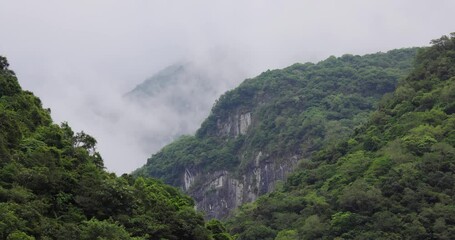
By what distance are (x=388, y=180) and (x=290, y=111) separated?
63.0 m

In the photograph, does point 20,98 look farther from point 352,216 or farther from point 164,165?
point 164,165

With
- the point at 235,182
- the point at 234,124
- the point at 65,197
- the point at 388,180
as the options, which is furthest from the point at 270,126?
the point at 65,197

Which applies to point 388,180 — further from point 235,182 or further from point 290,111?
point 290,111

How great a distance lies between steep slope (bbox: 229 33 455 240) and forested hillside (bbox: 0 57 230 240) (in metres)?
16.7

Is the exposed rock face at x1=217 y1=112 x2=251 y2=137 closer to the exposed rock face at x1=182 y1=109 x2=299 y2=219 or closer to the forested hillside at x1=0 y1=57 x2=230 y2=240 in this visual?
the exposed rock face at x1=182 y1=109 x2=299 y2=219

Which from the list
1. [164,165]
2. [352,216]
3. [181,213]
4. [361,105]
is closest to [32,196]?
[181,213]

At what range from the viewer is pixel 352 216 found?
5231 cm

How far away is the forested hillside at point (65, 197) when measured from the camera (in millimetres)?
27781

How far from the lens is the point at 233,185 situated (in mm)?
115500

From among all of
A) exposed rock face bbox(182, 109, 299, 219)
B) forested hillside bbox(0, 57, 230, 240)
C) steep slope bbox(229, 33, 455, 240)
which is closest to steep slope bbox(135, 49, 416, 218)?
exposed rock face bbox(182, 109, 299, 219)

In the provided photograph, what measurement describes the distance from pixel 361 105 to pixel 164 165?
38.6 meters

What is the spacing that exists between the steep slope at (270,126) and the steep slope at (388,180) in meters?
26.3

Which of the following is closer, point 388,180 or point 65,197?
point 65,197

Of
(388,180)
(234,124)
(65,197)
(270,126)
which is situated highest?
(234,124)
